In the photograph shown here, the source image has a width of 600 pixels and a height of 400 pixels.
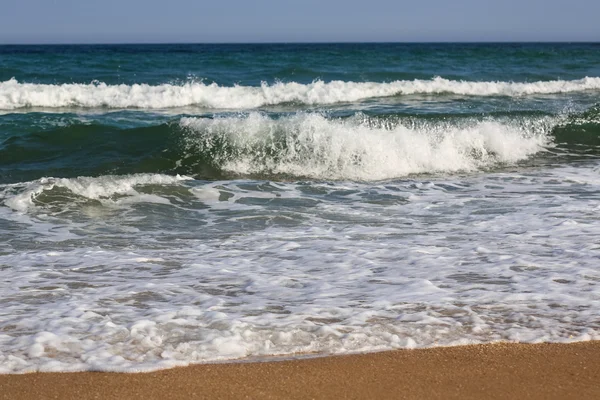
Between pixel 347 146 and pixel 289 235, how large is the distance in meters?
4.41

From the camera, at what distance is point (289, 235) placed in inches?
247

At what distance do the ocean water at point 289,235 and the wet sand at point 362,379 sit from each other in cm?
13

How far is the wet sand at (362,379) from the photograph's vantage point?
3.36 metres

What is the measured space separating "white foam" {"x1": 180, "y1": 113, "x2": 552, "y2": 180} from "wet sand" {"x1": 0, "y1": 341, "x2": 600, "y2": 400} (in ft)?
19.2

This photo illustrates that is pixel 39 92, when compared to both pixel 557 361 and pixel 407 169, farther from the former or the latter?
pixel 557 361

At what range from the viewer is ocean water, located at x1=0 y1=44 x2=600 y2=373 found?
13.3ft

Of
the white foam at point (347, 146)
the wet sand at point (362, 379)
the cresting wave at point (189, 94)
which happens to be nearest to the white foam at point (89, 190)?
the white foam at point (347, 146)

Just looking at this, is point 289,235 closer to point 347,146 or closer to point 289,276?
point 289,276

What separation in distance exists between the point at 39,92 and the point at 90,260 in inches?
513

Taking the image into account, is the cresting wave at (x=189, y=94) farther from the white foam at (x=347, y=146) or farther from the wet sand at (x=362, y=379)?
the wet sand at (x=362, y=379)

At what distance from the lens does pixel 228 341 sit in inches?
154

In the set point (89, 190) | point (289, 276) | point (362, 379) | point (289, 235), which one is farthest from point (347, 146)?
point (362, 379)

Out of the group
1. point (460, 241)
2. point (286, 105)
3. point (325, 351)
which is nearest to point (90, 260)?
point (325, 351)

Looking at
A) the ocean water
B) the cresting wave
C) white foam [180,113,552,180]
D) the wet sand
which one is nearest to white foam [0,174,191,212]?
the ocean water
